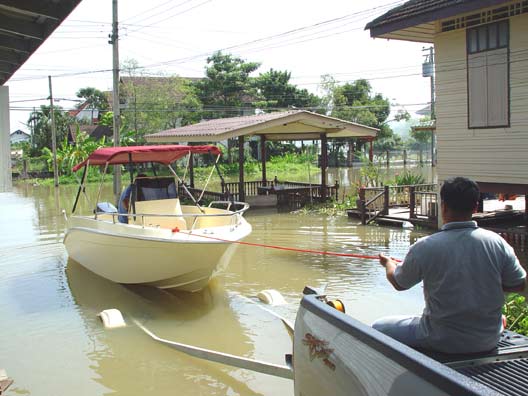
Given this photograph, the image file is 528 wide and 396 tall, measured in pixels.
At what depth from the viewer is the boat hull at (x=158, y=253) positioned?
9305mm

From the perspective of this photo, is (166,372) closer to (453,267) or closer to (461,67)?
(453,267)

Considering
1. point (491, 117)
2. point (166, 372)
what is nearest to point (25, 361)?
point (166, 372)

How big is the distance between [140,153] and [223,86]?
36.9m

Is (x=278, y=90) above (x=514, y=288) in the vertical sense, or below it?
above

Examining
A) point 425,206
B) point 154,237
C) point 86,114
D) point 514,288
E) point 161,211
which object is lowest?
point 425,206

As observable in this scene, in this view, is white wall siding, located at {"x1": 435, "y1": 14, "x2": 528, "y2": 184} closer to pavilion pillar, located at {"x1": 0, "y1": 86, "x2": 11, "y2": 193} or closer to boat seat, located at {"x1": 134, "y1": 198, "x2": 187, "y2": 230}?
boat seat, located at {"x1": 134, "y1": 198, "x2": 187, "y2": 230}

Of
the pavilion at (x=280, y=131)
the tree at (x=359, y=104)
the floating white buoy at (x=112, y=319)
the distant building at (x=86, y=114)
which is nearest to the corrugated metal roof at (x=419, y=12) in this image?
the pavilion at (x=280, y=131)

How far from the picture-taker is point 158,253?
9523mm

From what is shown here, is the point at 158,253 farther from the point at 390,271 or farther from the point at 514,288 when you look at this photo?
the point at 514,288

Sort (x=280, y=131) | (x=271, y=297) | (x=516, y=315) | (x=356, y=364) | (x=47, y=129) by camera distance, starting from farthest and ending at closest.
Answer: (x=47, y=129)
(x=280, y=131)
(x=271, y=297)
(x=516, y=315)
(x=356, y=364)

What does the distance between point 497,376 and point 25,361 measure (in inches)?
254

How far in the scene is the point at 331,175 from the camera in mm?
42688

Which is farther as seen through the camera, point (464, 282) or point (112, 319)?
point (112, 319)

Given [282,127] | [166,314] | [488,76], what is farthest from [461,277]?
[282,127]
